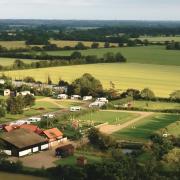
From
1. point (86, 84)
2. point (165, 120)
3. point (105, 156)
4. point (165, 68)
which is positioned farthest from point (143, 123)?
point (165, 68)

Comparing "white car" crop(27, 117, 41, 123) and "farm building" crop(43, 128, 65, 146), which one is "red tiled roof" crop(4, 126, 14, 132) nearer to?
"farm building" crop(43, 128, 65, 146)

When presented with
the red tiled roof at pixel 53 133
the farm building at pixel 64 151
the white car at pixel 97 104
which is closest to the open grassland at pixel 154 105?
the white car at pixel 97 104

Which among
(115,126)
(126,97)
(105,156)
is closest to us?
(105,156)

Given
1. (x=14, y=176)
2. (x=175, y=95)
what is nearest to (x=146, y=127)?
(x=175, y=95)

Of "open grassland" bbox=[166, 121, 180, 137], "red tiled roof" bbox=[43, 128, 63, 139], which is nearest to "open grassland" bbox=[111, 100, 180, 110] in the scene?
"open grassland" bbox=[166, 121, 180, 137]

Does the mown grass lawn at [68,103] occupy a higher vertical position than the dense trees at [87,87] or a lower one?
lower

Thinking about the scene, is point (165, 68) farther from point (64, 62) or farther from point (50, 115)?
point (50, 115)

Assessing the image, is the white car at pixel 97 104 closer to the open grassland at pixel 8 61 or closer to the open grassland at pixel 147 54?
the open grassland at pixel 8 61
